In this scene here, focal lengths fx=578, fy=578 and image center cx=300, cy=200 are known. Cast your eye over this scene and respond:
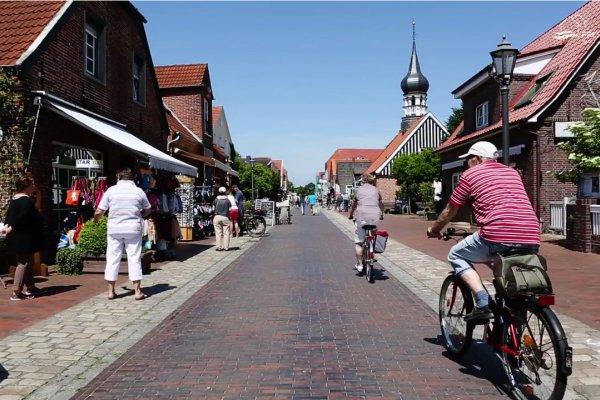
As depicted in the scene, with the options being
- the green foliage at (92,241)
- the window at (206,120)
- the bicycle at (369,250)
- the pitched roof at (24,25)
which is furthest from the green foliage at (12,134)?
the window at (206,120)

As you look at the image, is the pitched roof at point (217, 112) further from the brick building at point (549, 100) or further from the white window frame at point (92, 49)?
the white window frame at point (92, 49)

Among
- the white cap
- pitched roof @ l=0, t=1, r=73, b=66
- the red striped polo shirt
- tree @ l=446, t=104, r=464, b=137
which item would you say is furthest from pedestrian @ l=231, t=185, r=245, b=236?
tree @ l=446, t=104, r=464, b=137

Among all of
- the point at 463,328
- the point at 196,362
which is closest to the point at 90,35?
the point at 196,362

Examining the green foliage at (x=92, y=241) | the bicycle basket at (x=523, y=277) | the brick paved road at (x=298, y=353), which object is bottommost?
the brick paved road at (x=298, y=353)

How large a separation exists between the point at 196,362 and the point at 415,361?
187 centimetres

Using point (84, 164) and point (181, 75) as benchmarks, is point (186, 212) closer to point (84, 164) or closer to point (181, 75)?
point (84, 164)

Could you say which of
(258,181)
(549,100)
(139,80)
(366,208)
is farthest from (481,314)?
(258,181)

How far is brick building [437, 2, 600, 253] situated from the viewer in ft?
61.5

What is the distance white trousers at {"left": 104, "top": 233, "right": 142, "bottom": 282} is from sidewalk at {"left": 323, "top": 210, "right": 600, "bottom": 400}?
3.93 metres

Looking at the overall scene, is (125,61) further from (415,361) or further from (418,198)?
(418,198)

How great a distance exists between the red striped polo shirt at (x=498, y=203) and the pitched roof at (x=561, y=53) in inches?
616

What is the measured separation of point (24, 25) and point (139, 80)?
6186 mm

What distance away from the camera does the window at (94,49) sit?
13570 mm

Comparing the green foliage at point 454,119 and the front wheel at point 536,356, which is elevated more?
the green foliage at point 454,119
